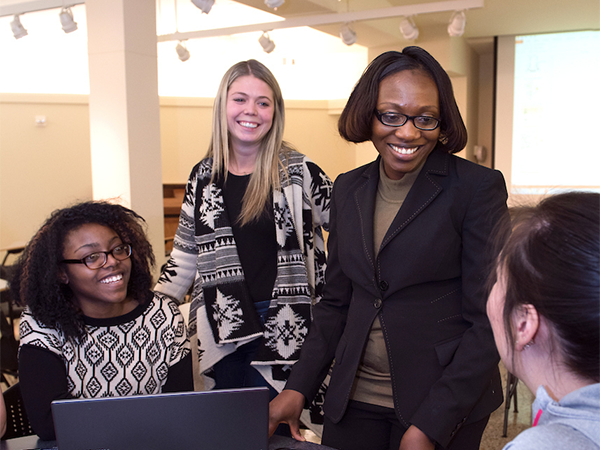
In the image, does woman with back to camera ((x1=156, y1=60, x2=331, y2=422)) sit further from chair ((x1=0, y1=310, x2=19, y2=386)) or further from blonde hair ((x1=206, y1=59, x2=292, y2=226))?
chair ((x1=0, y1=310, x2=19, y2=386))

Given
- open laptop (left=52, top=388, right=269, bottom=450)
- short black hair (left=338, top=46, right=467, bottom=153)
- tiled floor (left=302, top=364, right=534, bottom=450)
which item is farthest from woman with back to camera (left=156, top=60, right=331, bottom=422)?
tiled floor (left=302, top=364, right=534, bottom=450)

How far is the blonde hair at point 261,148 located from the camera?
1891 millimetres

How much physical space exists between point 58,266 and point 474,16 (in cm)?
624

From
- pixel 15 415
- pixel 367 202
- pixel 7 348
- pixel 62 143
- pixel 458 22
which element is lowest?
pixel 7 348

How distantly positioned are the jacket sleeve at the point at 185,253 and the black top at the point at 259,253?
17 cm

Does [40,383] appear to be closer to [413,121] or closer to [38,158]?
[413,121]

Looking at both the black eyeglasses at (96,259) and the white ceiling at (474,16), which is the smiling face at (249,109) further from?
the white ceiling at (474,16)

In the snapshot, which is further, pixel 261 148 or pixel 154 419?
pixel 261 148

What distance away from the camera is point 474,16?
6.56m

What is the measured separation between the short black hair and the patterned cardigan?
0.61 meters

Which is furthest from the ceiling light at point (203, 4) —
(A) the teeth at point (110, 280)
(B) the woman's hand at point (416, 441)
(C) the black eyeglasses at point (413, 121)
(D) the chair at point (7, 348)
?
(B) the woman's hand at point (416, 441)

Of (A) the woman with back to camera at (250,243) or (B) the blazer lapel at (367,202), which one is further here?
(A) the woman with back to camera at (250,243)

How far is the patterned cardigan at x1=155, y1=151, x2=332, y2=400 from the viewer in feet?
6.09

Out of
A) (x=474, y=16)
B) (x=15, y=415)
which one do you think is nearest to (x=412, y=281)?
(x=15, y=415)
